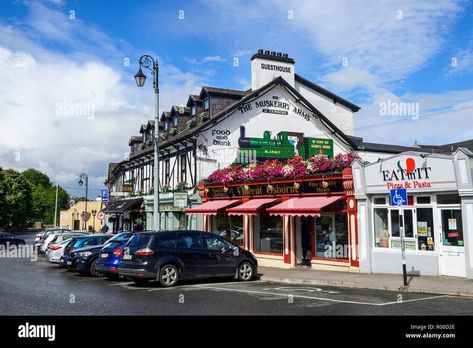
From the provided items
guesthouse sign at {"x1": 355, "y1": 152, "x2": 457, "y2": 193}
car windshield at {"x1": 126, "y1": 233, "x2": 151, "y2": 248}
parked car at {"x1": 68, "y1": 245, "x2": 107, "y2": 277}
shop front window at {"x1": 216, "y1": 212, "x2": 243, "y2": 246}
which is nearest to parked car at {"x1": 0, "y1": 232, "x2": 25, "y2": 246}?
shop front window at {"x1": 216, "y1": 212, "x2": 243, "y2": 246}

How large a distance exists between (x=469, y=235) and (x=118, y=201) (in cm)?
3045

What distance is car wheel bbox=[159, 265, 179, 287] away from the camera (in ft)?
45.5

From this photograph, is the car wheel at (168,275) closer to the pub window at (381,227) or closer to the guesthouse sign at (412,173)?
the pub window at (381,227)

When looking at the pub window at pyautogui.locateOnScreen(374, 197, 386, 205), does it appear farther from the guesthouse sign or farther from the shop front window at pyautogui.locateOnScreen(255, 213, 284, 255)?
the shop front window at pyautogui.locateOnScreen(255, 213, 284, 255)

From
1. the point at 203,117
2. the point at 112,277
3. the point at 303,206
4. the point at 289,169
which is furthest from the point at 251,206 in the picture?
the point at 203,117

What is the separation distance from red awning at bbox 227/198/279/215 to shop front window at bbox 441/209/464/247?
7386mm

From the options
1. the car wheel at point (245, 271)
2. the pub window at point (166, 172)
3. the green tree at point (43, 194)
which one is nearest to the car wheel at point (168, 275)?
the car wheel at point (245, 271)

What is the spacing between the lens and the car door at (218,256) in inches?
586

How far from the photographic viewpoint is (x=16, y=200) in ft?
265

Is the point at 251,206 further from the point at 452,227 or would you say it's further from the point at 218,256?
the point at 452,227

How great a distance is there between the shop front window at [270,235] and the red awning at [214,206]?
167 cm
